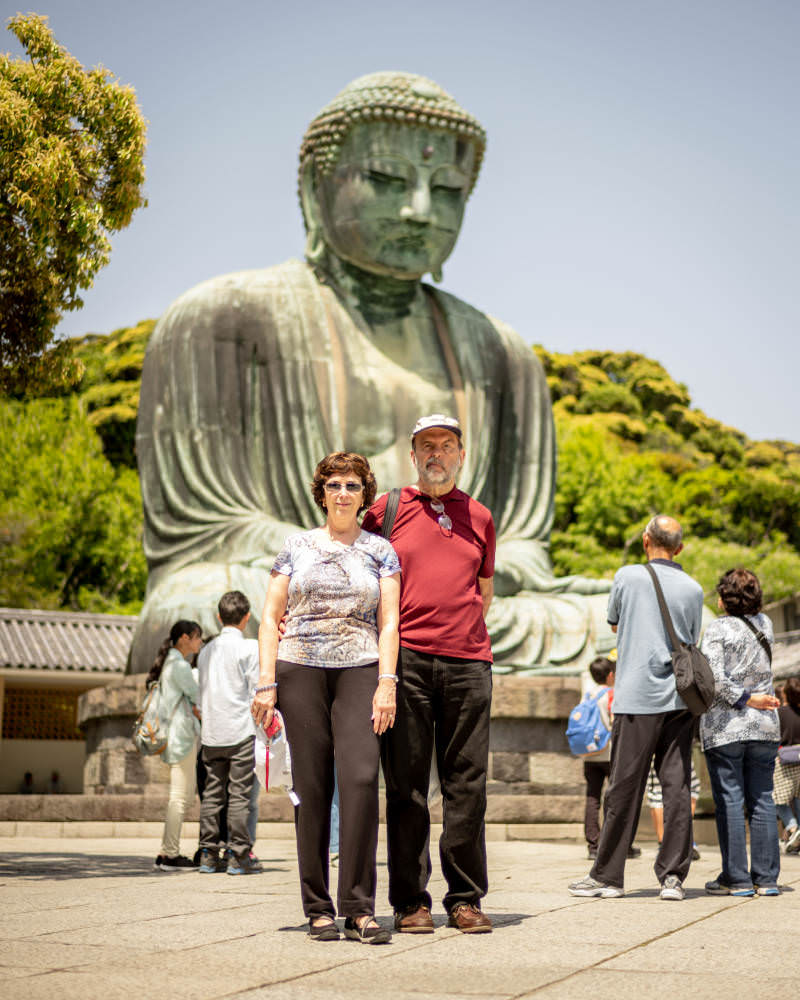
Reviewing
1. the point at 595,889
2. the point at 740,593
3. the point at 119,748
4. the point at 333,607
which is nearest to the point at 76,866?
the point at 595,889

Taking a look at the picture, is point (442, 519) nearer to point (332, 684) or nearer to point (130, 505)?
point (332, 684)

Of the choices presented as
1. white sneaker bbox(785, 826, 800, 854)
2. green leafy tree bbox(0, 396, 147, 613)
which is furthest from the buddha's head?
green leafy tree bbox(0, 396, 147, 613)

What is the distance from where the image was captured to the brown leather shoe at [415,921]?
3898 millimetres

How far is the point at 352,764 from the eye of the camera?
3961mm

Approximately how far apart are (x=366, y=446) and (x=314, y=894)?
25.4 feet

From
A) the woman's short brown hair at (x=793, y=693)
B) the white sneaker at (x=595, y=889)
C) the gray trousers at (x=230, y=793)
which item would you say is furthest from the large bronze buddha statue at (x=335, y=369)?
the white sneaker at (x=595, y=889)

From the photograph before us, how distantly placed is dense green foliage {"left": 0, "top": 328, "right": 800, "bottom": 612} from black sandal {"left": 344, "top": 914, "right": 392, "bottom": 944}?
22.8m

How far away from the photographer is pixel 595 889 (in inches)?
193

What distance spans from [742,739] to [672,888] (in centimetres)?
72

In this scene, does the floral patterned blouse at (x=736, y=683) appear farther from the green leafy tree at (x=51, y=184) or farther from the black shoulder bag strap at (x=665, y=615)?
the green leafy tree at (x=51, y=184)

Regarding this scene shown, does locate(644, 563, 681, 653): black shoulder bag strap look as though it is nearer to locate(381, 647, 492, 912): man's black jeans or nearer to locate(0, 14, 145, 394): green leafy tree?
locate(381, 647, 492, 912): man's black jeans

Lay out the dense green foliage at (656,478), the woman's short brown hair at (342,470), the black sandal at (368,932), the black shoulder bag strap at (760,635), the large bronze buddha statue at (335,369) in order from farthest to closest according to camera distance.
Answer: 1. the dense green foliage at (656,478)
2. the large bronze buddha statue at (335,369)
3. the black shoulder bag strap at (760,635)
4. the woman's short brown hair at (342,470)
5. the black sandal at (368,932)

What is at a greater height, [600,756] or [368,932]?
[600,756]

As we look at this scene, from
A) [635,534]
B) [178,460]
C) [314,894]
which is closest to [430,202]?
[178,460]
